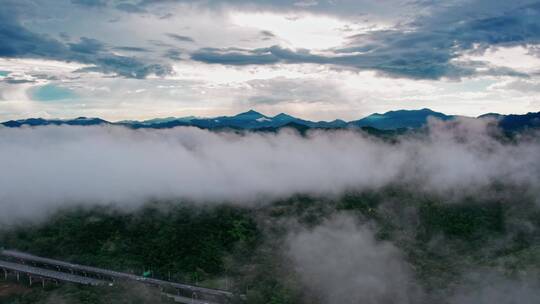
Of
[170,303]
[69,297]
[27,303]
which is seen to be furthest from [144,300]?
[27,303]

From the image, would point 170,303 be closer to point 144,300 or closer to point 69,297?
point 144,300

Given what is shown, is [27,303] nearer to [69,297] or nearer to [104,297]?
[69,297]

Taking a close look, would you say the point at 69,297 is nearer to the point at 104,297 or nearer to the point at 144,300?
the point at 104,297

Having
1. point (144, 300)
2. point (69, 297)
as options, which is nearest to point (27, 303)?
point (69, 297)

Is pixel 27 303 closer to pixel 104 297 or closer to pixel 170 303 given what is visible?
pixel 104 297

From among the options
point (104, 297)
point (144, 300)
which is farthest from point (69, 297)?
point (144, 300)

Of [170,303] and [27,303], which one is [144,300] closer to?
[170,303]

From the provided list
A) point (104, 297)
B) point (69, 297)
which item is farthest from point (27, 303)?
point (104, 297)
